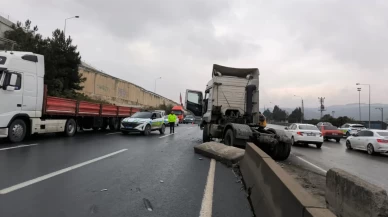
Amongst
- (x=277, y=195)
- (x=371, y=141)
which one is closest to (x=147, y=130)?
(x=371, y=141)

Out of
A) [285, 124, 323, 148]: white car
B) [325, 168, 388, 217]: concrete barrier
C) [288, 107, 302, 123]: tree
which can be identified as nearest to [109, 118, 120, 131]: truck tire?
[285, 124, 323, 148]: white car

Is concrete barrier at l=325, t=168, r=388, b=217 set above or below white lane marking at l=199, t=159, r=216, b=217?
above

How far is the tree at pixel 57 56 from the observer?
26.9m

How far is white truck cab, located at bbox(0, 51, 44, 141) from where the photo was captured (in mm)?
11969

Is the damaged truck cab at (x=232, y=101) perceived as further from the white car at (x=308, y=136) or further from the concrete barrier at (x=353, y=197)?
the concrete barrier at (x=353, y=197)

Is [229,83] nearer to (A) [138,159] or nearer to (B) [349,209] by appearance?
(A) [138,159]

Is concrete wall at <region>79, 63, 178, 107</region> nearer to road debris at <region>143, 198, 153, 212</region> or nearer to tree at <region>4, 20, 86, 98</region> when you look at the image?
tree at <region>4, 20, 86, 98</region>

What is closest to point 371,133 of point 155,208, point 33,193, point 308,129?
point 308,129

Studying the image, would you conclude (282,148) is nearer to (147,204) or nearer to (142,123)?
(147,204)

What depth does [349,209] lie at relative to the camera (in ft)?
12.9

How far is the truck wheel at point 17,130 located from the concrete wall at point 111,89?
2512 centimetres

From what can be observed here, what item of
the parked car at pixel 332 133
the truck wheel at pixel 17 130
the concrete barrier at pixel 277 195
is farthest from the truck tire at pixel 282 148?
the parked car at pixel 332 133

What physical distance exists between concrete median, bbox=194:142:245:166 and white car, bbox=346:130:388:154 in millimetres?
10051

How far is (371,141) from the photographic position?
1669 centimetres
